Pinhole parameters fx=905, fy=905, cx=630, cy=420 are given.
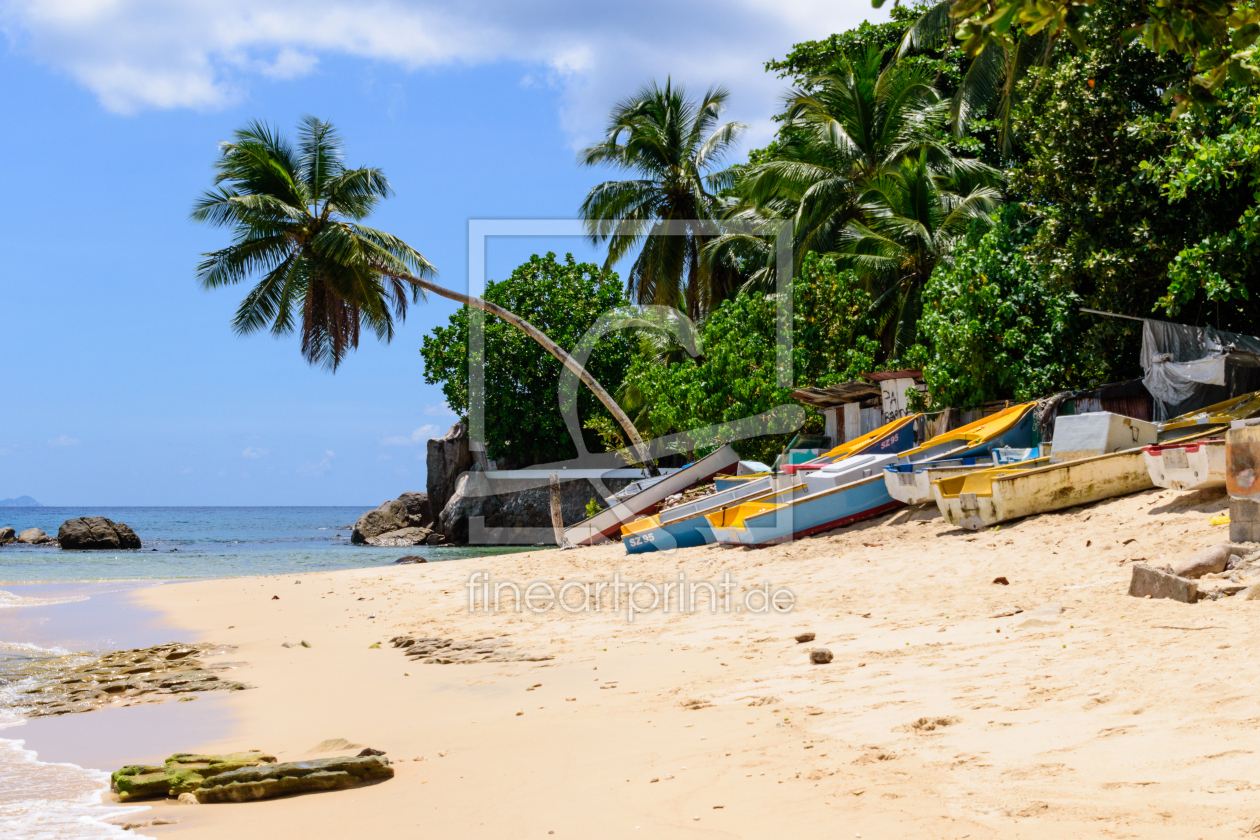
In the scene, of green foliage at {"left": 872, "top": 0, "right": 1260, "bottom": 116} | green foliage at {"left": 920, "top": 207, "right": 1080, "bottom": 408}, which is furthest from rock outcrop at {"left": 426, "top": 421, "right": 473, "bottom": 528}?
green foliage at {"left": 872, "top": 0, "right": 1260, "bottom": 116}

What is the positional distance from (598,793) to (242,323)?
1886cm

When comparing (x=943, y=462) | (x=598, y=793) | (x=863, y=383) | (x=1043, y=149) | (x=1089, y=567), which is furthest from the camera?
(x=863, y=383)

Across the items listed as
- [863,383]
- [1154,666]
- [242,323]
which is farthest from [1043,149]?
[242,323]

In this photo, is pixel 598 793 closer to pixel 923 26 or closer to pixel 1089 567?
pixel 1089 567

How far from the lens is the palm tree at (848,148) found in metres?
23.8

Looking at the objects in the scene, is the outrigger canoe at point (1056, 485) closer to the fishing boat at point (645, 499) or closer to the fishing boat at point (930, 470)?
the fishing boat at point (930, 470)

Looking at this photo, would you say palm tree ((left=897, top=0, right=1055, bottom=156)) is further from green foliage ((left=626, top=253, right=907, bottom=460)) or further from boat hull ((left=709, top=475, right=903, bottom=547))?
boat hull ((left=709, top=475, right=903, bottom=547))

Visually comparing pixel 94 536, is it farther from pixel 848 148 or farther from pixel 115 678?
pixel 115 678

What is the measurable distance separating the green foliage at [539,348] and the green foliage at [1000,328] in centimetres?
1846

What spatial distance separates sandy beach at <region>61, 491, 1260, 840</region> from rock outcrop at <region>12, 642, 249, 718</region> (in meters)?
0.47

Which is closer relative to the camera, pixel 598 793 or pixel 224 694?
pixel 598 793

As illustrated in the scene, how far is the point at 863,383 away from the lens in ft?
63.5

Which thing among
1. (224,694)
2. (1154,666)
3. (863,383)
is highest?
(863,383)

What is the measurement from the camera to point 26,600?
16.1m
